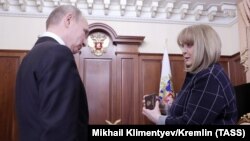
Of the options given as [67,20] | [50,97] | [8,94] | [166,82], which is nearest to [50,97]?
[50,97]

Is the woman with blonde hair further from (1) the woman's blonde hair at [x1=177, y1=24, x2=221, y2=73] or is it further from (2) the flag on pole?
(2) the flag on pole

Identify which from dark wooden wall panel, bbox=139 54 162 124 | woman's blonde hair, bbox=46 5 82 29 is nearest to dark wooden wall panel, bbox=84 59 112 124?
dark wooden wall panel, bbox=139 54 162 124

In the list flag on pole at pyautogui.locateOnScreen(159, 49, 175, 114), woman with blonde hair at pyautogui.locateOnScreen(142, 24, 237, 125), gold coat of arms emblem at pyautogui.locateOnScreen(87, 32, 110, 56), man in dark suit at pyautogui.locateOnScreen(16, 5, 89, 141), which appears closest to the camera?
man in dark suit at pyautogui.locateOnScreen(16, 5, 89, 141)

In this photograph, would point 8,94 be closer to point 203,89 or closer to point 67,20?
point 67,20

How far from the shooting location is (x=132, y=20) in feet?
16.7

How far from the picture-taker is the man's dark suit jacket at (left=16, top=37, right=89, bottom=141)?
1096 millimetres

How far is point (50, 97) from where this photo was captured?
111 centimetres

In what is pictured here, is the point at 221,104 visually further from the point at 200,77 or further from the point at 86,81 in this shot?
the point at 86,81

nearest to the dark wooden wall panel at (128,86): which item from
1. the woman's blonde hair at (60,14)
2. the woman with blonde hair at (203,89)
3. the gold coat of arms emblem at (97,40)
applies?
the gold coat of arms emblem at (97,40)

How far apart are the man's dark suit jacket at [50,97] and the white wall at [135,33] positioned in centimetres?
382

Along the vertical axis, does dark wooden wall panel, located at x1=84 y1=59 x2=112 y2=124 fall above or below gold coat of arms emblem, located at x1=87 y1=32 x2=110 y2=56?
below

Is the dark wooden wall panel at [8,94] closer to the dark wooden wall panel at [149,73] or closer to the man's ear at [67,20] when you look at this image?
the dark wooden wall panel at [149,73]

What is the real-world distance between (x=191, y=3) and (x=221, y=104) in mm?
3878

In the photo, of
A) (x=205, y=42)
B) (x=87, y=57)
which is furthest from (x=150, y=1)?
(x=205, y=42)
